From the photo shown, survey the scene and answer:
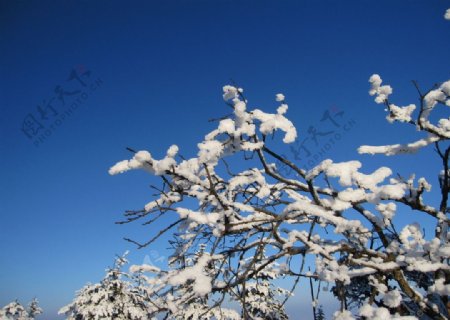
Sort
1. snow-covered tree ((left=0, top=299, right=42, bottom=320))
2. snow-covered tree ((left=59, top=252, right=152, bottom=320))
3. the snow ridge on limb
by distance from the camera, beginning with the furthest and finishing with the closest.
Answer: snow-covered tree ((left=0, top=299, right=42, bottom=320)), snow-covered tree ((left=59, top=252, right=152, bottom=320)), the snow ridge on limb

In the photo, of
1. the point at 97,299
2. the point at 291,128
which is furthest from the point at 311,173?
the point at 97,299

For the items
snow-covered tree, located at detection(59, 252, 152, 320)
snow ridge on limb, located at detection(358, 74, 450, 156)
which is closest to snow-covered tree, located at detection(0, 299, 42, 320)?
snow-covered tree, located at detection(59, 252, 152, 320)

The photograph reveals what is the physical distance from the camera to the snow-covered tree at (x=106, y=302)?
603 inches

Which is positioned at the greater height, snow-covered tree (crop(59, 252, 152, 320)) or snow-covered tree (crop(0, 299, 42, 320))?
snow-covered tree (crop(0, 299, 42, 320))

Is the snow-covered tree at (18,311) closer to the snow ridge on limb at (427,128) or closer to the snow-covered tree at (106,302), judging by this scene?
the snow-covered tree at (106,302)

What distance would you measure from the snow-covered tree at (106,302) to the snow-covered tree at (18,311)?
1482 cm

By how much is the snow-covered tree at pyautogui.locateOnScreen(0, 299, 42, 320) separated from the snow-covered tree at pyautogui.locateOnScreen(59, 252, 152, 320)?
14.8m

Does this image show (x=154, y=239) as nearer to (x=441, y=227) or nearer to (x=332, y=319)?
(x=332, y=319)

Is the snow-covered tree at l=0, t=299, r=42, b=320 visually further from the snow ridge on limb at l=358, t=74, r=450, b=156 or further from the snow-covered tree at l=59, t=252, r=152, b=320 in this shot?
the snow ridge on limb at l=358, t=74, r=450, b=156

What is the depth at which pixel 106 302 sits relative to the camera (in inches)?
619

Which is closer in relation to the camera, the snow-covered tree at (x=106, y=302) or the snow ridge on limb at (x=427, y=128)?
the snow ridge on limb at (x=427, y=128)

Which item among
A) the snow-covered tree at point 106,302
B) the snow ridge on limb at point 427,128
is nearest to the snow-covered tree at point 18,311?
the snow-covered tree at point 106,302

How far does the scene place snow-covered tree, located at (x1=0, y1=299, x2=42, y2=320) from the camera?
26891 millimetres

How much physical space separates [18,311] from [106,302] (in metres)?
18.7
